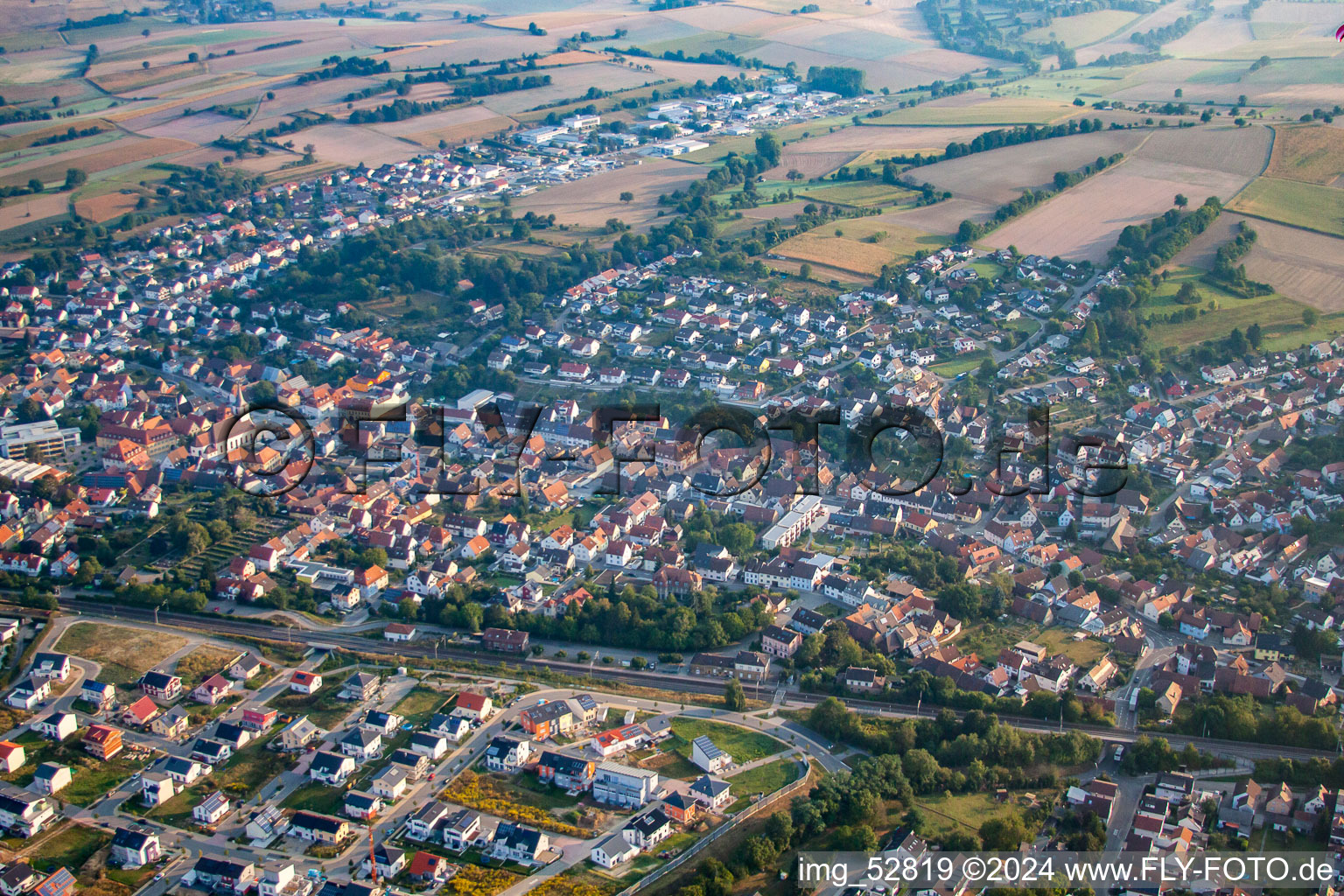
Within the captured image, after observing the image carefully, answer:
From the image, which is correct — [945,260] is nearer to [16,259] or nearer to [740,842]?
[740,842]

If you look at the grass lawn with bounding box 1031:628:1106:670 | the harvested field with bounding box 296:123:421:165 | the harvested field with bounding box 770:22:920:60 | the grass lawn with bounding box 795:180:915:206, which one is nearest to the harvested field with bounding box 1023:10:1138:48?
the harvested field with bounding box 770:22:920:60

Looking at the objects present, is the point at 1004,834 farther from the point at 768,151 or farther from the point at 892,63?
the point at 892,63

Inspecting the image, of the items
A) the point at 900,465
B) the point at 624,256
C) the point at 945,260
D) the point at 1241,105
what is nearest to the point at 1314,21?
the point at 1241,105

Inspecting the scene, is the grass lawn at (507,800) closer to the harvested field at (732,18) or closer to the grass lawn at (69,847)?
the grass lawn at (69,847)

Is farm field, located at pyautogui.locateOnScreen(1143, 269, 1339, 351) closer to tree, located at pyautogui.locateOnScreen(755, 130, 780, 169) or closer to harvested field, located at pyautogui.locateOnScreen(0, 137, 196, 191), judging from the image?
tree, located at pyautogui.locateOnScreen(755, 130, 780, 169)

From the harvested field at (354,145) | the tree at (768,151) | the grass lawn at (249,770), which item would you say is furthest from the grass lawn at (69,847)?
the harvested field at (354,145)

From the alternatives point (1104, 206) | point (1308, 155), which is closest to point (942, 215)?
point (1104, 206)
